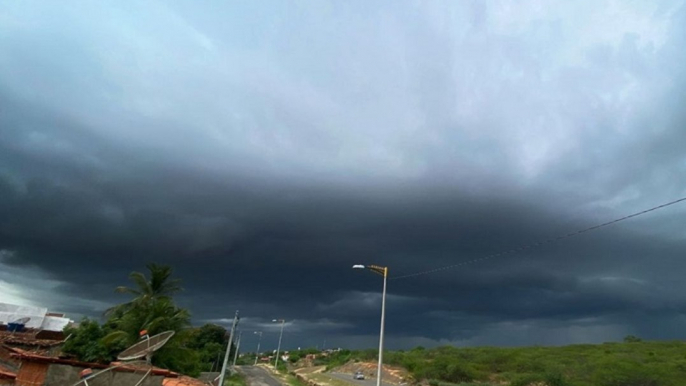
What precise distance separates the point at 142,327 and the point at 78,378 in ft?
82.7

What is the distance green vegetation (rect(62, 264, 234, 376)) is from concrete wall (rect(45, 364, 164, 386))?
2238 centimetres

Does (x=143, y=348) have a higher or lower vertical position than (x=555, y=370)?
lower

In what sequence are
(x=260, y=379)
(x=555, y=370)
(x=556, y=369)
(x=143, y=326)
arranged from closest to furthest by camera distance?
1. (x=143, y=326)
2. (x=555, y=370)
3. (x=556, y=369)
4. (x=260, y=379)

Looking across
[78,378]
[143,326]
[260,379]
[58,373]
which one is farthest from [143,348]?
[260,379]

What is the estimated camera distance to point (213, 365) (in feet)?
318

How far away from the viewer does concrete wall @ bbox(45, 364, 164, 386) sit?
20.6 meters

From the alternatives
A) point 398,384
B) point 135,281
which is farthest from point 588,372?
point 135,281

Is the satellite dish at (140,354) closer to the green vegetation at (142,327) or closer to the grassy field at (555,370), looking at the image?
the green vegetation at (142,327)

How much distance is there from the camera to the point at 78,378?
69.3 feet

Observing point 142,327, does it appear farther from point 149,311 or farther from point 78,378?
point 78,378

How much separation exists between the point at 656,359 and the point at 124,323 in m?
82.4

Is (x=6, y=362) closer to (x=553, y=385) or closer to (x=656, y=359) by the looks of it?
(x=553, y=385)

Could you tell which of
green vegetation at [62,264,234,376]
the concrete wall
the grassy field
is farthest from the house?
the grassy field

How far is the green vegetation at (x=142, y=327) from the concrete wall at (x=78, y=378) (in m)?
22.4
